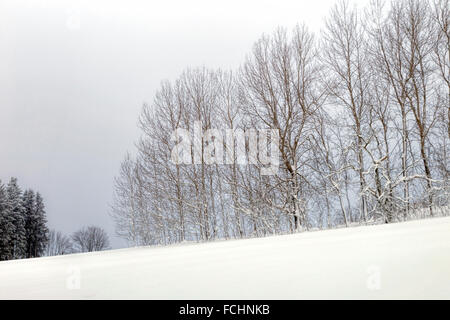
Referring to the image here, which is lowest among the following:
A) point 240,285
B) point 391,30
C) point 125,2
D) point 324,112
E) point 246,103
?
point 240,285

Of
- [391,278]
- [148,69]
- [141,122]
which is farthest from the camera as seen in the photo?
[148,69]

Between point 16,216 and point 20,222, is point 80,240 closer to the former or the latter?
point 20,222

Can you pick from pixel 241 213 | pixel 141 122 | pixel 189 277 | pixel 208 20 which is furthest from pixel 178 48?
pixel 189 277

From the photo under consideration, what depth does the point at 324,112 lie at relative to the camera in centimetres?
980

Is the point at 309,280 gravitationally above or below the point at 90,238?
above

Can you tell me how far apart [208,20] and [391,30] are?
50101 millimetres

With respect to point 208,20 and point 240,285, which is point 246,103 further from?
point 208,20

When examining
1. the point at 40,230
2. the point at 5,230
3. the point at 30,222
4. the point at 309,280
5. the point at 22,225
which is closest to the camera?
the point at 309,280

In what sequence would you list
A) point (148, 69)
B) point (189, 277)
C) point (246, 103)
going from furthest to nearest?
point (148, 69) → point (246, 103) → point (189, 277)

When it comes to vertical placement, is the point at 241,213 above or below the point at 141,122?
below

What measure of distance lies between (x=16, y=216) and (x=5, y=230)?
118 inches

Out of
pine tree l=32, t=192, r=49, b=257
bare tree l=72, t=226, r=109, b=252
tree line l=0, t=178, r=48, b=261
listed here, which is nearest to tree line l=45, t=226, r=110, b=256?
bare tree l=72, t=226, r=109, b=252

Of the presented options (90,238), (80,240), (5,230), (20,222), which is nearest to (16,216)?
(20,222)

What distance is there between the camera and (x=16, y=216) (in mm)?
27547
